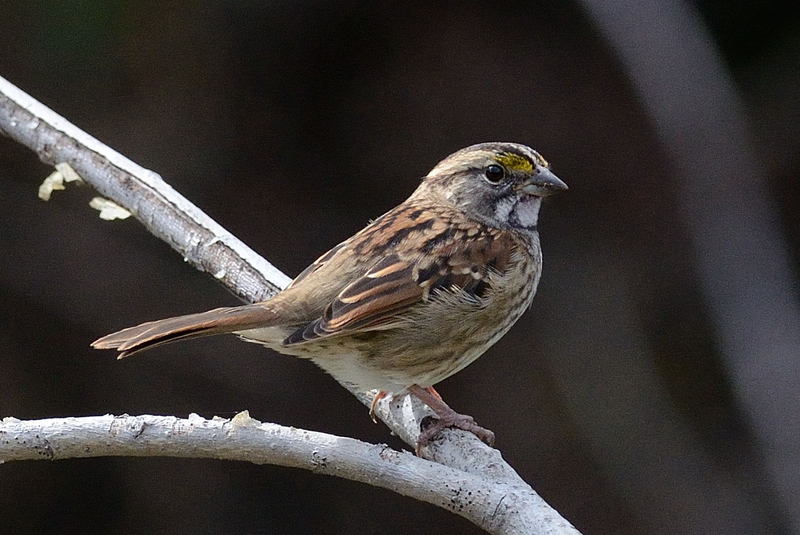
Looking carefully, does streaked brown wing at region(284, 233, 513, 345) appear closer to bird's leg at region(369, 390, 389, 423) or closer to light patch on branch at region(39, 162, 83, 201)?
bird's leg at region(369, 390, 389, 423)

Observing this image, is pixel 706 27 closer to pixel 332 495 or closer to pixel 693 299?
pixel 693 299

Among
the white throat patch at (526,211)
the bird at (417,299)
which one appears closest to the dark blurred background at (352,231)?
the white throat patch at (526,211)

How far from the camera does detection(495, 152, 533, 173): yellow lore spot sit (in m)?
3.81

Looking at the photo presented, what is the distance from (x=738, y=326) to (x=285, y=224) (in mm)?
2482

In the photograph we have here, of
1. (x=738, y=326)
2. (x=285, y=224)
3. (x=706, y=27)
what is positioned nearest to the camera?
(x=738, y=326)

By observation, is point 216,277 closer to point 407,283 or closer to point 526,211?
point 407,283

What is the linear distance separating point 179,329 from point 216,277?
2.52ft

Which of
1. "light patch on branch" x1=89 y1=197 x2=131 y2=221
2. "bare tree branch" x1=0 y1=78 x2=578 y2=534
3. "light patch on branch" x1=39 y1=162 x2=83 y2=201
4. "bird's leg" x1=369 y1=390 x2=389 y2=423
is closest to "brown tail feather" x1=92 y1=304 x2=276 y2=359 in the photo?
"bare tree branch" x1=0 y1=78 x2=578 y2=534

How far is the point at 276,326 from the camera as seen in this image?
3.26 m

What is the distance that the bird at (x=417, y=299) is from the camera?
3.25m

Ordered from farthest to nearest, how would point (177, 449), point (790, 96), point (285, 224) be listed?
point (285, 224)
point (790, 96)
point (177, 449)

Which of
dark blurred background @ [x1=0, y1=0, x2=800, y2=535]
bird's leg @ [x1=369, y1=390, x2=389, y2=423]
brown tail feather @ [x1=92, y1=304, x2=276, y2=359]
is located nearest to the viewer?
brown tail feather @ [x1=92, y1=304, x2=276, y2=359]

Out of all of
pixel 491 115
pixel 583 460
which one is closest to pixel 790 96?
pixel 491 115

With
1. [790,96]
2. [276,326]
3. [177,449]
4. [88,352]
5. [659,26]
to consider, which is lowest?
[177,449]
